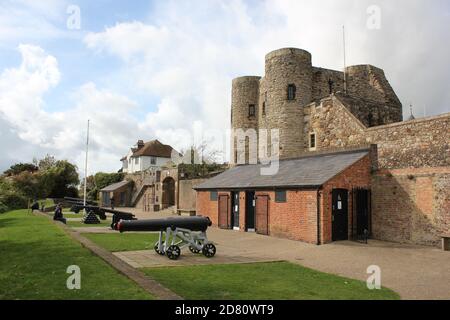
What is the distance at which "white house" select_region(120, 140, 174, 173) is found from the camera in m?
72.2

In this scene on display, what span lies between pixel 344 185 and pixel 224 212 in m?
8.01

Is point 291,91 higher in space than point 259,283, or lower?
higher

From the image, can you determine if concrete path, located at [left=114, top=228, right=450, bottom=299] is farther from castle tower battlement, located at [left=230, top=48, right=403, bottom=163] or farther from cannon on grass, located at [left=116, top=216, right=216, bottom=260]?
castle tower battlement, located at [left=230, top=48, right=403, bottom=163]

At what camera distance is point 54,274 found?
29.2 feet

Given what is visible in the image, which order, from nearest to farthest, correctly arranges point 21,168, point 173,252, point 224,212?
1. point 173,252
2. point 224,212
3. point 21,168

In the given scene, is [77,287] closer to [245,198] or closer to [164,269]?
[164,269]

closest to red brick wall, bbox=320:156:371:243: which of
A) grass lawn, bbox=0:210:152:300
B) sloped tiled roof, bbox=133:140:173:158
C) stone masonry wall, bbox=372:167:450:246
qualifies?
stone masonry wall, bbox=372:167:450:246

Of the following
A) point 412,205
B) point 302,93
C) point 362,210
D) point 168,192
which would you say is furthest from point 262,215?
point 168,192

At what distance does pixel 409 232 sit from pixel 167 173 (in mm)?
29855

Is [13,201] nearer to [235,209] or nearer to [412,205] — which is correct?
[235,209]

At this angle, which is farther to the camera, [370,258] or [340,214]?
[340,214]

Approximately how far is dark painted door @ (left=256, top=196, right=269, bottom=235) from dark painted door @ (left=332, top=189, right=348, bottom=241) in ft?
11.8

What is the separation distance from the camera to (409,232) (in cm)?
1572
